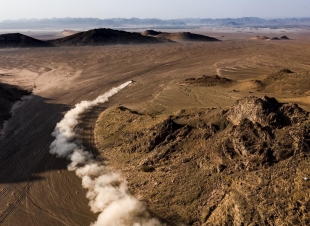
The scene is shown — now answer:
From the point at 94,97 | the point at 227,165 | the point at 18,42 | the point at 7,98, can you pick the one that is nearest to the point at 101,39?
the point at 18,42

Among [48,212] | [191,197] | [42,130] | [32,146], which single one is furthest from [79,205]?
[42,130]

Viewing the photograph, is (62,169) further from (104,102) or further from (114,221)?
(104,102)

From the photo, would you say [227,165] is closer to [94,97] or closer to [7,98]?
[94,97]

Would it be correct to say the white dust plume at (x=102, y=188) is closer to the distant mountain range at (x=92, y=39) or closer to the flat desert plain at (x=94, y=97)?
the flat desert plain at (x=94, y=97)

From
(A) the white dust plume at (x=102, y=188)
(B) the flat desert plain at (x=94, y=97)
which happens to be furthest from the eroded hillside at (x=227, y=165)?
(A) the white dust plume at (x=102, y=188)

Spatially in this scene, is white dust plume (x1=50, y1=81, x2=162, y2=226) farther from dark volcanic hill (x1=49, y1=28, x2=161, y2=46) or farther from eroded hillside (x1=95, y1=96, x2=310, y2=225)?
dark volcanic hill (x1=49, y1=28, x2=161, y2=46)

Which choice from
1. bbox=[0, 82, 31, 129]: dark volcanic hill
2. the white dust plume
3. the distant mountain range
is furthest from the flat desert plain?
the distant mountain range
